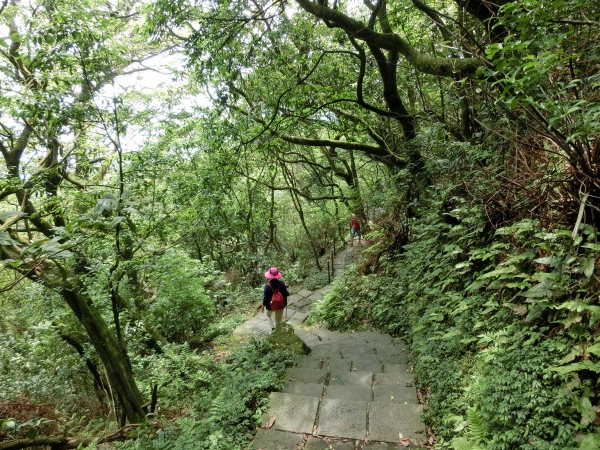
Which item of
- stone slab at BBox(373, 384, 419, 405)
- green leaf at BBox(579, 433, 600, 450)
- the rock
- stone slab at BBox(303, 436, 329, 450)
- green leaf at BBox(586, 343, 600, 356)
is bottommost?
stone slab at BBox(373, 384, 419, 405)

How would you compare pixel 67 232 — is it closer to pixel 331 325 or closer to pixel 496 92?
pixel 496 92

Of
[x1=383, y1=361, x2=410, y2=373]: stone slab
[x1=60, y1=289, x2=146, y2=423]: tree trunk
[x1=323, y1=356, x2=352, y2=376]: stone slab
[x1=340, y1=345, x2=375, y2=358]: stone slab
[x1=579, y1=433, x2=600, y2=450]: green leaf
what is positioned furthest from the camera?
[x1=340, y1=345, x2=375, y2=358]: stone slab

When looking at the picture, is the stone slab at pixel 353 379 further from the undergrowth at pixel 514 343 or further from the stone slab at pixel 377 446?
the stone slab at pixel 377 446

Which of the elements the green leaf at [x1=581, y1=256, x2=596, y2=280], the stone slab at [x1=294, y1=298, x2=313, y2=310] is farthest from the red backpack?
the green leaf at [x1=581, y1=256, x2=596, y2=280]

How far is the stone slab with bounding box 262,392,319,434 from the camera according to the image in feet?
11.0

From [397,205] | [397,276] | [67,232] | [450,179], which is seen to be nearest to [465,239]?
[450,179]

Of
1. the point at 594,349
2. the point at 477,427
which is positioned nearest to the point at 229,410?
the point at 477,427

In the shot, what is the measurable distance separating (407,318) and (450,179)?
2.64m

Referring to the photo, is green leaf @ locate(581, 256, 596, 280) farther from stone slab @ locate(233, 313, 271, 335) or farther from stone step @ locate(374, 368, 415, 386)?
stone slab @ locate(233, 313, 271, 335)

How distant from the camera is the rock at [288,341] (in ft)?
17.4

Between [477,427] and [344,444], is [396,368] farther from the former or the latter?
[477,427]

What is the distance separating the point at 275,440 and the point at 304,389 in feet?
3.19

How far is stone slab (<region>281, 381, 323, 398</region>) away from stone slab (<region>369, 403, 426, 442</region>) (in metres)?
0.77

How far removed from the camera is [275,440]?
3.21 metres
